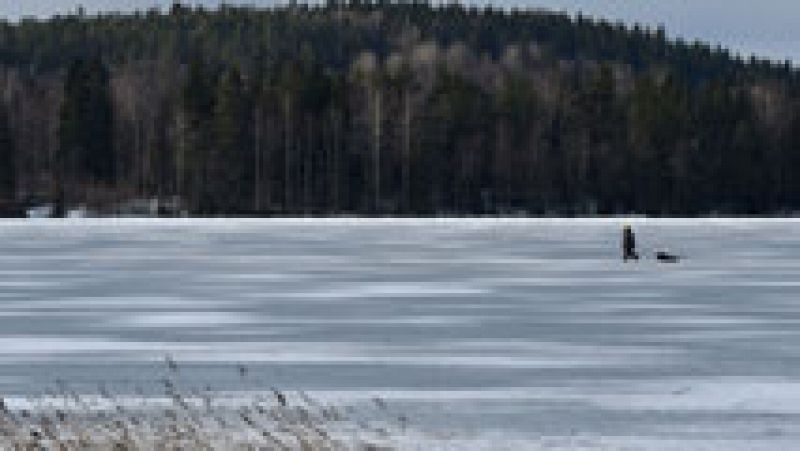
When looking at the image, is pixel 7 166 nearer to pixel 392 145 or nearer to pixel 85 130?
pixel 85 130

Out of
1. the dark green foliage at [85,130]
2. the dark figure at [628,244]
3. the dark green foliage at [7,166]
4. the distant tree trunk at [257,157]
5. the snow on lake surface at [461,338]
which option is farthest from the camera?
the dark green foliage at [85,130]

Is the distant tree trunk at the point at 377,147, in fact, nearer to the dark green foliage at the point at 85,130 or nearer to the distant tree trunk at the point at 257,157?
the distant tree trunk at the point at 257,157

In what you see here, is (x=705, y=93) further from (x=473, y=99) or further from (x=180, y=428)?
(x=180, y=428)

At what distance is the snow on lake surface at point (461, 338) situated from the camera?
14352mm

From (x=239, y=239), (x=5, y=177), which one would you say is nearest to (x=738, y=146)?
(x=5, y=177)

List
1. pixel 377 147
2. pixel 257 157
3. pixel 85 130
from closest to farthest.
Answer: pixel 257 157
pixel 377 147
pixel 85 130

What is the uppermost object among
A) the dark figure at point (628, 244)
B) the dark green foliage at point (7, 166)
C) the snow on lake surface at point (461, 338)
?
the snow on lake surface at point (461, 338)

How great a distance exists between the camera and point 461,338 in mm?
20469

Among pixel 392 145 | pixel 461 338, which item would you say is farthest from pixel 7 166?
pixel 461 338

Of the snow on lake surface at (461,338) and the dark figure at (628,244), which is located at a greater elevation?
the snow on lake surface at (461,338)

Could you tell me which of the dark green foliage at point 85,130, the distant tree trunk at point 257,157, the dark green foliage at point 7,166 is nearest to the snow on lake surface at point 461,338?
the distant tree trunk at point 257,157

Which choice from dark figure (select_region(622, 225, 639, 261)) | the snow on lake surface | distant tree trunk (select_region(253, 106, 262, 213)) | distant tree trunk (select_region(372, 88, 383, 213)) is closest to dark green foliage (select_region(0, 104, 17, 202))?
distant tree trunk (select_region(253, 106, 262, 213))

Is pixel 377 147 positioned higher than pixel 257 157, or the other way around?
pixel 377 147

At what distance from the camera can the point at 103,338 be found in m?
20.5
